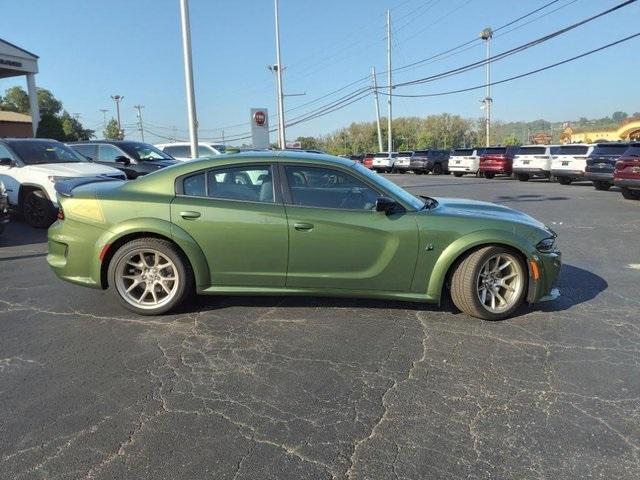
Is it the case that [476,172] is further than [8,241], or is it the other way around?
[476,172]

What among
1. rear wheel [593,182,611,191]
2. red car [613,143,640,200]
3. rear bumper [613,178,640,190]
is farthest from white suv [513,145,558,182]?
rear bumper [613,178,640,190]

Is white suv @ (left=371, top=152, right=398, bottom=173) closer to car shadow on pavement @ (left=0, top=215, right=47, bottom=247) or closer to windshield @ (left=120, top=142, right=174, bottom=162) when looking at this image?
windshield @ (left=120, top=142, right=174, bottom=162)

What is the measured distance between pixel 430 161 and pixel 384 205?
30543 millimetres

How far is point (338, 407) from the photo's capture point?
3.16m

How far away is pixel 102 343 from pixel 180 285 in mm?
841

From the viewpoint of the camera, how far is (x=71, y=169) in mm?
9625

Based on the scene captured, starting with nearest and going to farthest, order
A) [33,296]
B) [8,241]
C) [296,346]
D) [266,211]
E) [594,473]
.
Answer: [594,473]
[296,346]
[266,211]
[33,296]
[8,241]

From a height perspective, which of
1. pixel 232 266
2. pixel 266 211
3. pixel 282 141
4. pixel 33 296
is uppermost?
pixel 282 141

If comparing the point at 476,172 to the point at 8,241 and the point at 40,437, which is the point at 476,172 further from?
the point at 40,437

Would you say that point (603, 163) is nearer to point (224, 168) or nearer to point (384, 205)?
point (384, 205)

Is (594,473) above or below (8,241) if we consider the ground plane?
below

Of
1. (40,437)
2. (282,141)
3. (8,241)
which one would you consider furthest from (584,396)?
(282,141)

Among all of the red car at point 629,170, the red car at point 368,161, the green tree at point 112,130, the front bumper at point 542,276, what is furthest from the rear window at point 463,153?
the green tree at point 112,130

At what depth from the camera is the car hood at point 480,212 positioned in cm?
467
